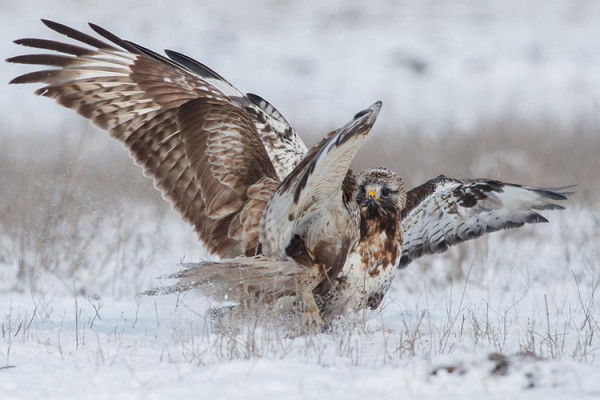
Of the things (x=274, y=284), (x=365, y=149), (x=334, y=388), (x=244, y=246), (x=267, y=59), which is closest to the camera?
(x=334, y=388)

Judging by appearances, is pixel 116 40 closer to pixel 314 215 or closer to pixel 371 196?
pixel 314 215

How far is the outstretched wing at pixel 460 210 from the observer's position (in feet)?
22.1

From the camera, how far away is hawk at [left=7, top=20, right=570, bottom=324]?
556 cm

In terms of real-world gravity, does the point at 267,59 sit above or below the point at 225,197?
above

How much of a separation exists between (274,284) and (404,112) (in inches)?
789

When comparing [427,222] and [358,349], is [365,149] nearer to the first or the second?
[427,222]

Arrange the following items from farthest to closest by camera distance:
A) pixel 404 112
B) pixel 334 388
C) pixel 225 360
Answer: pixel 404 112 < pixel 225 360 < pixel 334 388

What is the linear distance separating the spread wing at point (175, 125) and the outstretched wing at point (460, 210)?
1.30m

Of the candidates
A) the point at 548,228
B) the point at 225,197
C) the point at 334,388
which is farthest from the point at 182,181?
the point at 548,228

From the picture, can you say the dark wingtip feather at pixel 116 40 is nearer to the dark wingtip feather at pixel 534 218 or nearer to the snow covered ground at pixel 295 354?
the snow covered ground at pixel 295 354

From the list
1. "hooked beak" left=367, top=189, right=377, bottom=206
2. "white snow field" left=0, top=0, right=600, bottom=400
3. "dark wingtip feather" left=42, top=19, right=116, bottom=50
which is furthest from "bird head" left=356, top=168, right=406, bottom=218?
"dark wingtip feather" left=42, top=19, right=116, bottom=50

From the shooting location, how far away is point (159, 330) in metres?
5.97

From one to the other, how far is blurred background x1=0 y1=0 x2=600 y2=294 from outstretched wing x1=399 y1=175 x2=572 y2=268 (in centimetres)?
232

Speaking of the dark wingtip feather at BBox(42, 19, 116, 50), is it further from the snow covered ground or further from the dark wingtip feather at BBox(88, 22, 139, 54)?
the snow covered ground
